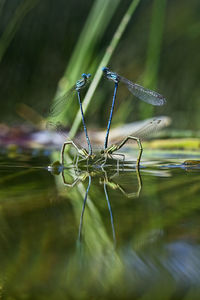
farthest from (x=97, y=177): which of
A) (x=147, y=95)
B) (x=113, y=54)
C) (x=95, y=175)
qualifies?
(x=113, y=54)

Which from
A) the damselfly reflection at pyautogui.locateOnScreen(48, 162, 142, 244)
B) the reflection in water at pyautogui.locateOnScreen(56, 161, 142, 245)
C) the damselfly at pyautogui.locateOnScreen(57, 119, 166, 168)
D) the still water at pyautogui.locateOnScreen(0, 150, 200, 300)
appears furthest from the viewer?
the damselfly at pyautogui.locateOnScreen(57, 119, 166, 168)

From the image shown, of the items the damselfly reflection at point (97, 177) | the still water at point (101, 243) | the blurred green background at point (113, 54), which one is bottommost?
the still water at point (101, 243)

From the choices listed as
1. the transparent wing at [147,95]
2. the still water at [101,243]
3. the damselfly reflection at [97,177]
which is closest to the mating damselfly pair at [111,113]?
the transparent wing at [147,95]

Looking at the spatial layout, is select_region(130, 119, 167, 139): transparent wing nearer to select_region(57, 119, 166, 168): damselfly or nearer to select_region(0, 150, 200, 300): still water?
select_region(57, 119, 166, 168): damselfly

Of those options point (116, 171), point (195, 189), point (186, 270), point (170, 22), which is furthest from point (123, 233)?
point (170, 22)

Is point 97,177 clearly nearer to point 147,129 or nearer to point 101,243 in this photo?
point 147,129

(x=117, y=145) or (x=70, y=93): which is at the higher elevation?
(x=70, y=93)

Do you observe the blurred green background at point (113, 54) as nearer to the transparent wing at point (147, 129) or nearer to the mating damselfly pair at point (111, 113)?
the mating damselfly pair at point (111, 113)

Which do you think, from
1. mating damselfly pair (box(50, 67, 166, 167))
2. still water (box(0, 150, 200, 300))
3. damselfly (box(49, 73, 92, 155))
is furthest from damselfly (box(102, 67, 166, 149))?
still water (box(0, 150, 200, 300))
